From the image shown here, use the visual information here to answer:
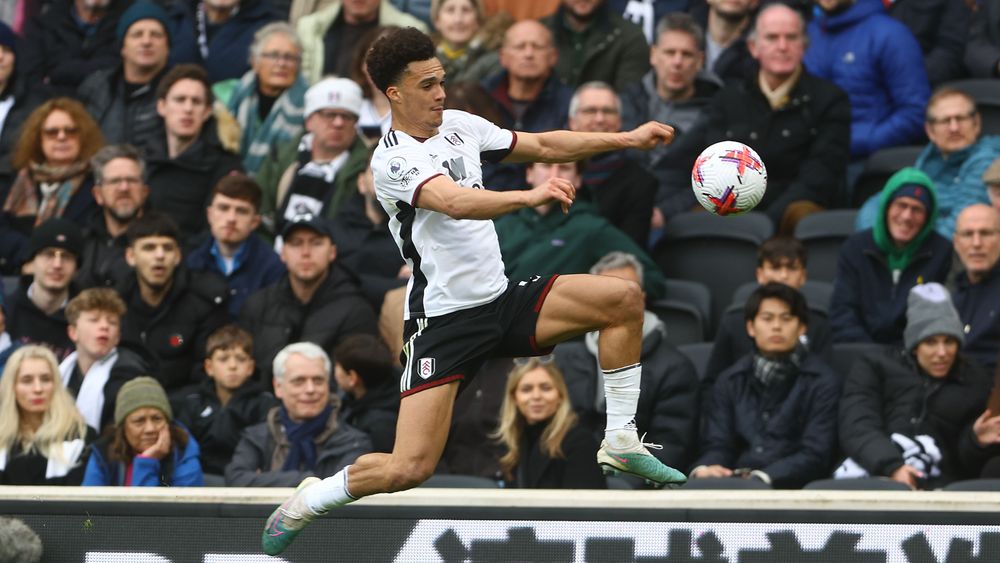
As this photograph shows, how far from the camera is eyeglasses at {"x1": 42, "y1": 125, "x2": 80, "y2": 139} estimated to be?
487 inches

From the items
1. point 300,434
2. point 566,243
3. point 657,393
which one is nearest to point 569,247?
point 566,243

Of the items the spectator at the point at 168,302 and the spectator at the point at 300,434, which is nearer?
the spectator at the point at 300,434

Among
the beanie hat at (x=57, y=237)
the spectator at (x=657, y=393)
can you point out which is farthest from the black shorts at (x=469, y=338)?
the beanie hat at (x=57, y=237)

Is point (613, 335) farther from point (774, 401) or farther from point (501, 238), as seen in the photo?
point (501, 238)

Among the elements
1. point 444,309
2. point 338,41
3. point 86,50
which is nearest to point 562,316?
point 444,309

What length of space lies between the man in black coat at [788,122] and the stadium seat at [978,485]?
9.79 ft

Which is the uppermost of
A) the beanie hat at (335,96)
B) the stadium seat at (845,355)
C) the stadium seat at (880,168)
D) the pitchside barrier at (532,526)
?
the beanie hat at (335,96)

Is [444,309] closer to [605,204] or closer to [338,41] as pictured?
[605,204]

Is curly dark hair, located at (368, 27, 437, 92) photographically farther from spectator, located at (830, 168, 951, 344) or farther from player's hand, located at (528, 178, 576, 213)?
spectator, located at (830, 168, 951, 344)

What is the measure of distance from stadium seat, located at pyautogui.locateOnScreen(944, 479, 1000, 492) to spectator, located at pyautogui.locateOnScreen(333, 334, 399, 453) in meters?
3.17

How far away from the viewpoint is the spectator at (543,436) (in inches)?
381

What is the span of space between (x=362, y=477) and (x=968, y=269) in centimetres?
455

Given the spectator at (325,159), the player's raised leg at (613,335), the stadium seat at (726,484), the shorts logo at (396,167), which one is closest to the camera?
the shorts logo at (396,167)

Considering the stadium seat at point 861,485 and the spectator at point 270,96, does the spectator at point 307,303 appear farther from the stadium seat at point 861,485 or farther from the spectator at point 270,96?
the stadium seat at point 861,485
